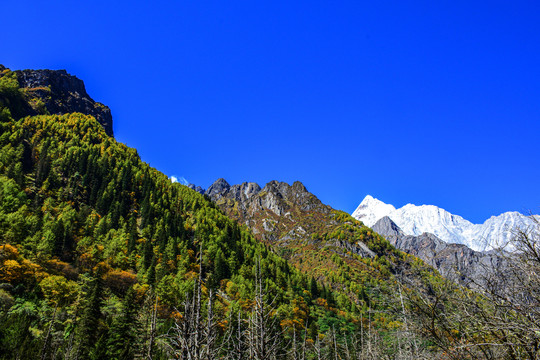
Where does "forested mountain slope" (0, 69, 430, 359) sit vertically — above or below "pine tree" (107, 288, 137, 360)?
above

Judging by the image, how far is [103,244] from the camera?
269ft

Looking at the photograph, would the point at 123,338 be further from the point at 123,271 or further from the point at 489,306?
the point at 123,271

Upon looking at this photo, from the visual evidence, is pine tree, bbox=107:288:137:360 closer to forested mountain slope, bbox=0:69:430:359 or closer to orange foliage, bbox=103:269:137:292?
forested mountain slope, bbox=0:69:430:359

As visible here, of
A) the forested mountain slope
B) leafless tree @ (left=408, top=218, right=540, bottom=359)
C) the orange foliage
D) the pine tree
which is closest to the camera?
leafless tree @ (left=408, top=218, right=540, bottom=359)

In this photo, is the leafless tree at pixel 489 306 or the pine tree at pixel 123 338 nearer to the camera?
the leafless tree at pixel 489 306

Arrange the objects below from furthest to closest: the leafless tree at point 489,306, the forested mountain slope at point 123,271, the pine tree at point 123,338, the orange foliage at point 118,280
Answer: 1. the orange foliage at point 118,280
2. the pine tree at point 123,338
3. the forested mountain slope at point 123,271
4. the leafless tree at point 489,306

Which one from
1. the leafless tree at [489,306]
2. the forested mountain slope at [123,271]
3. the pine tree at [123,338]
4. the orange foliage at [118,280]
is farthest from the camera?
the orange foliage at [118,280]

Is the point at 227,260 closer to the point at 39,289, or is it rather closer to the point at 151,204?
the point at 151,204

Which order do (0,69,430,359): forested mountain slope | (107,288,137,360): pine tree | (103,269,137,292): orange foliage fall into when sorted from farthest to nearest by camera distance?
(103,269,137,292): orange foliage, (107,288,137,360): pine tree, (0,69,430,359): forested mountain slope

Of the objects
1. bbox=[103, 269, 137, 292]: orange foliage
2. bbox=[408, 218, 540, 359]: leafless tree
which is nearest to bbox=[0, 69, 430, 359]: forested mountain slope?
bbox=[103, 269, 137, 292]: orange foliage

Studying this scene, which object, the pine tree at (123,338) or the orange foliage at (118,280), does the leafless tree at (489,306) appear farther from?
the orange foliage at (118,280)

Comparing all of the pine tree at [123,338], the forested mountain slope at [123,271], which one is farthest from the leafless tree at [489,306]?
the pine tree at [123,338]

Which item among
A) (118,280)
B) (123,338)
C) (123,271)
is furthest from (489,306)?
(123,271)

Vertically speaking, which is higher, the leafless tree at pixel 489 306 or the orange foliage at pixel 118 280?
the orange foliage at pixel 118 280
